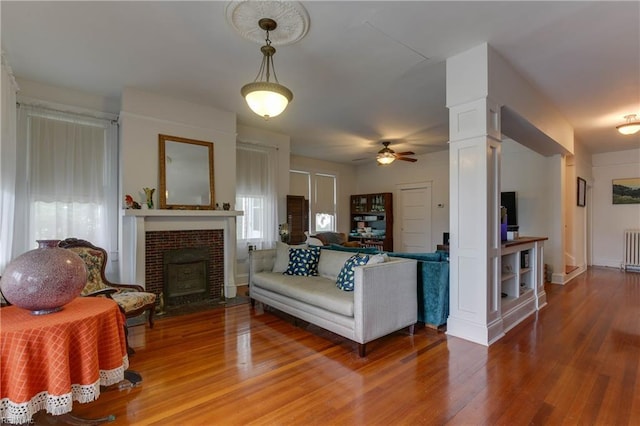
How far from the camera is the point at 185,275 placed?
4402 millimetres

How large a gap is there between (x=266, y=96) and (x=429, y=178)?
20.2ft

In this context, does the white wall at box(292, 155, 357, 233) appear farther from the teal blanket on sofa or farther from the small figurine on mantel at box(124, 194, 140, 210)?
the teal blanket on sofa

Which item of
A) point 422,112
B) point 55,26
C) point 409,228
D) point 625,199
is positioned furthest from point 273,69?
point 625,199

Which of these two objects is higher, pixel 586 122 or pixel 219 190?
pixel 586 122

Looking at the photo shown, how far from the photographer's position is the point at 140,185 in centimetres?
413

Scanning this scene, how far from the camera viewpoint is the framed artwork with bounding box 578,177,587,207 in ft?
21.5

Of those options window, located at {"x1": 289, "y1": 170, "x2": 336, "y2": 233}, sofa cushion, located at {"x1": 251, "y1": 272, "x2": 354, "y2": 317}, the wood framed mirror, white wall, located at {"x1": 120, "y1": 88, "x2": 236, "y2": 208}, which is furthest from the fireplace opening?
window, located at {"x1": 289, "y1": 170, "x2": 336, "y2": 233}

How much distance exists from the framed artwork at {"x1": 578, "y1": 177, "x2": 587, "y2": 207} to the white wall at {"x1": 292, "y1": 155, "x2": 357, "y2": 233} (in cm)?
524

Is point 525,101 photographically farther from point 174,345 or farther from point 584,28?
point 174,345

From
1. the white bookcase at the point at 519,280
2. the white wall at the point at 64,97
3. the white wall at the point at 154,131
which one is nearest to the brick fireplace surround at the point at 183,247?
the white wall at the point at 154,131

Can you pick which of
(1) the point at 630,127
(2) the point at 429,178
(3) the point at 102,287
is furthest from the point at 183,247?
(1) the point at 630,127

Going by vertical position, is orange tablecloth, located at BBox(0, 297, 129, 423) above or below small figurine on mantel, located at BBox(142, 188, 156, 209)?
below

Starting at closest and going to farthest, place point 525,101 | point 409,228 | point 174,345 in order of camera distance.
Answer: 1. point 174,345
2. point 525,101
3. point 409,228

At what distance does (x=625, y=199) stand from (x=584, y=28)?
6.43 m
